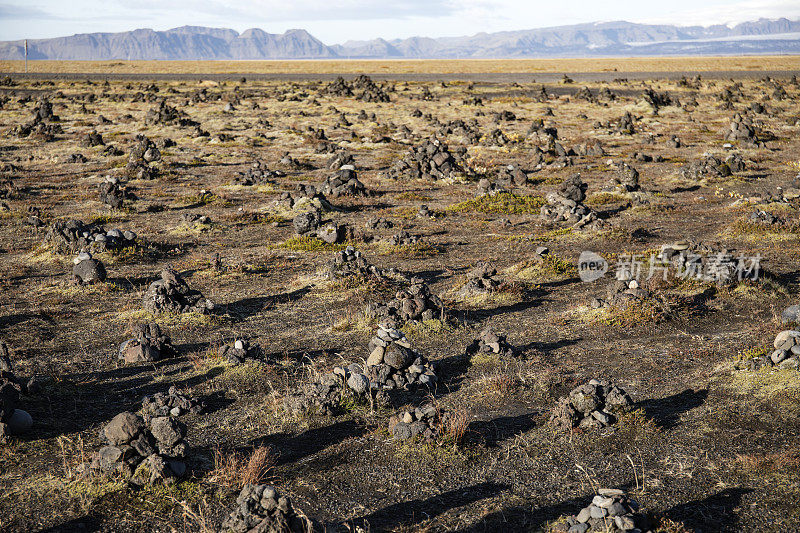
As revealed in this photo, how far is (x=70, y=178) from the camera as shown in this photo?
3619 centimetres

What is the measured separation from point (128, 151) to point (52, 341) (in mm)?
31907

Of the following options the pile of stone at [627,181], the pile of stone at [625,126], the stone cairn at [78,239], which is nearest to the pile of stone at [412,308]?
the stone cairn at [78,239]

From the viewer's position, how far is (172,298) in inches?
667

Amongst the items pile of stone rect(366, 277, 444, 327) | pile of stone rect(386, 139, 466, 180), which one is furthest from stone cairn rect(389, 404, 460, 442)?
pile of stone rect(386, 139, 466, 180)

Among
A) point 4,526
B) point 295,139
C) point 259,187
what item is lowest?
point 4,526

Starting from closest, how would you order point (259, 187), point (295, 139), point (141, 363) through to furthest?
point (141, 363) → point (259, 187) → point (295, 139)

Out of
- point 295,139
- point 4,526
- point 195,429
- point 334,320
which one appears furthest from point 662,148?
point 4,526

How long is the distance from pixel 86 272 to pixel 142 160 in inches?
846

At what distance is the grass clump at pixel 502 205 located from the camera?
28.7m

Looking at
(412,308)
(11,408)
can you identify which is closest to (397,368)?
(412,308)

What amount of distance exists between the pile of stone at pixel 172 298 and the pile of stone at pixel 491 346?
718 cm

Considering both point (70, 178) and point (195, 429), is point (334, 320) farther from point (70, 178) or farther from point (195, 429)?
point (70, 178)

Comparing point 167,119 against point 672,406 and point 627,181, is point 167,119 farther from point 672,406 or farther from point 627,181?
point 672,406

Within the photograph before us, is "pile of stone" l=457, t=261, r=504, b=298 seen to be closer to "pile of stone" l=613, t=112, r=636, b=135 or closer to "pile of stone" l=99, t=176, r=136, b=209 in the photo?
"pile of stone" l=99, t=176, r=136, b=209
